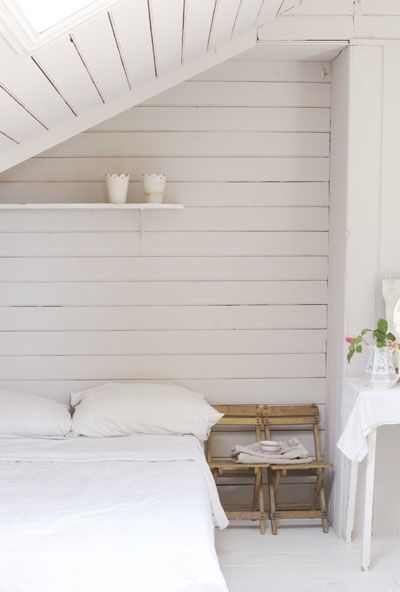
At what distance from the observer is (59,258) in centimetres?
475

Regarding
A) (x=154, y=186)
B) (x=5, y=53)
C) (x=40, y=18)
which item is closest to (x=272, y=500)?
(x=154, y=186)

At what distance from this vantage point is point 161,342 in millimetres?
4789

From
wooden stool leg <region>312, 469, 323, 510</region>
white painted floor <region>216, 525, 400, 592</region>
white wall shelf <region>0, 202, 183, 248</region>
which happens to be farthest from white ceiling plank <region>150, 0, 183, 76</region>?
white painted floor <region>216, 525, 400, 592</region>

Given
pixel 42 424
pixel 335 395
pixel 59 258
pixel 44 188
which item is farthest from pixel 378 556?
pixel 44 188

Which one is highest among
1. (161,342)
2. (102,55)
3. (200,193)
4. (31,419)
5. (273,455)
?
(102,55)

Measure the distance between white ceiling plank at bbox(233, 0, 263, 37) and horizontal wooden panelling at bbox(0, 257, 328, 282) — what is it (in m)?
1.21

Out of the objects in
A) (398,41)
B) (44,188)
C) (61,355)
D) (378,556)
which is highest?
(398,41)

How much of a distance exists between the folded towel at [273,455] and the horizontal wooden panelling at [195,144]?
1567 millimetres

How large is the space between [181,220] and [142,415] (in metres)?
1.11

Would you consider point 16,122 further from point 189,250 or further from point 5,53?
Result: point 189,250

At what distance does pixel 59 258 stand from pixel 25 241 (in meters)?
0.20

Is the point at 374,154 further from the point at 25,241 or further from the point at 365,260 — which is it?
the point at 25,241

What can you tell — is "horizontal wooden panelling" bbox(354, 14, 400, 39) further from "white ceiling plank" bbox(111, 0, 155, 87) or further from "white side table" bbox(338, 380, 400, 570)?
"white side table" bbox(338, 380, 400, 570)

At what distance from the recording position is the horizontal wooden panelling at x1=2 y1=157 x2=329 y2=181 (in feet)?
15.6
